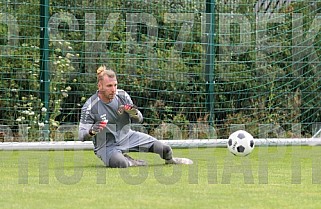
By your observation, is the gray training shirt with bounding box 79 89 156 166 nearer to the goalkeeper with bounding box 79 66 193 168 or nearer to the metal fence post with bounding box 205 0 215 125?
the goalkeeper with bounding box 79 66 193 168

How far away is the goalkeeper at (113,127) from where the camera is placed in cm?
758

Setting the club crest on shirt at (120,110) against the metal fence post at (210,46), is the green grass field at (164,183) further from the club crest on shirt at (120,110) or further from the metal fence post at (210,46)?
the metal fence post at (210,46)

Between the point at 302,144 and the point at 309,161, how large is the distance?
2615 mm

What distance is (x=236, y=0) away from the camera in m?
12.1

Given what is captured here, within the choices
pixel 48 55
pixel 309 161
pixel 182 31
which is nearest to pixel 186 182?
pixel 309 161

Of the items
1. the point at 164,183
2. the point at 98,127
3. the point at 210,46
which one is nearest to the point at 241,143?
the point at 98,127

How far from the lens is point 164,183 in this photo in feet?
20.2

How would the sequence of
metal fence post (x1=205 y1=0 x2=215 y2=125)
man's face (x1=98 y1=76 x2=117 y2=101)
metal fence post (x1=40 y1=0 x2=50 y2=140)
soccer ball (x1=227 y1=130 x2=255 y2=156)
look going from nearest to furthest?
1. man's face (x1=98 y1=76 x2=117 y2=101)
2. soccer ball (x1=227 y1=130 x2=255 y2=156)
3. metal fence post (x1=40 y1=0 x2=50 y2=140)
4. metal fence post (x1=205 y1=0 x2=215 y2=125)

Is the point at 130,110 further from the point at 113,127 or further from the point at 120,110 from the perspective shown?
the point at 113,127

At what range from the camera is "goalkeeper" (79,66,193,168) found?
7582mm

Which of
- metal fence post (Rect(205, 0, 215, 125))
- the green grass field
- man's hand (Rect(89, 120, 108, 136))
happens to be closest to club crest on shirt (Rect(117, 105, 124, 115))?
man's hand (Rect(89, 120, 108, 136))

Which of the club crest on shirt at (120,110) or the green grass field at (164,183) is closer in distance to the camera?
the green grass field at (164,183)

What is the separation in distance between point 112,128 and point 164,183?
5.89 feet

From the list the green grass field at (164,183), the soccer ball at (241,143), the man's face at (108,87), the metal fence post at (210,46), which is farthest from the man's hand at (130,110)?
the metal fence post at (210,46)
